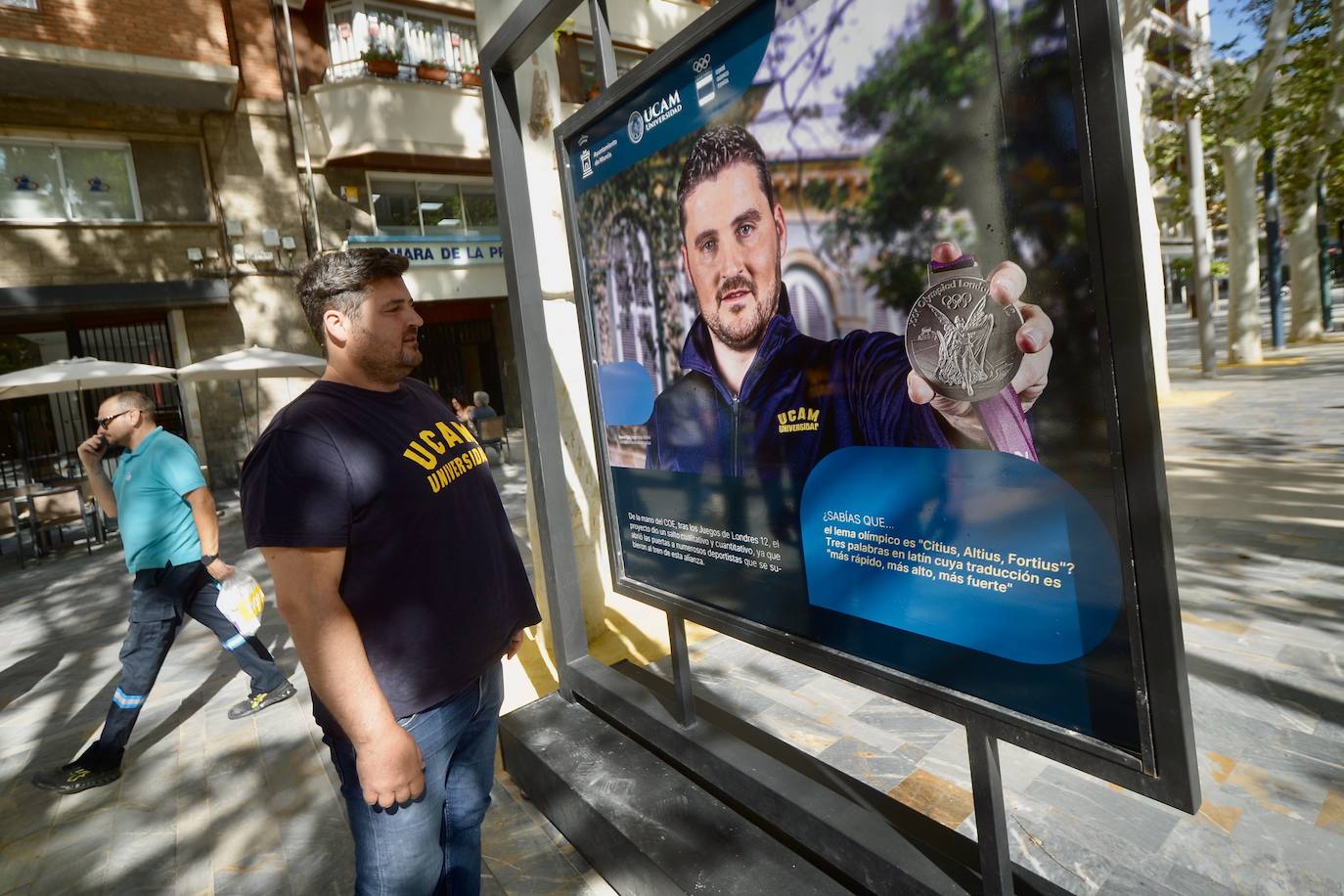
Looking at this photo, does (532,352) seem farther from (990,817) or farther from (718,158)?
(990,817)

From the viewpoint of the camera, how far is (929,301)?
157cm

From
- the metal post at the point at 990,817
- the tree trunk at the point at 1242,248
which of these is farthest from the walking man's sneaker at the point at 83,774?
the tree trunk at the point at 1242,248

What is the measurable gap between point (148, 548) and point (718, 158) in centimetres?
347

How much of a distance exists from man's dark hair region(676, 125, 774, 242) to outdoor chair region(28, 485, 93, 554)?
1026 cm

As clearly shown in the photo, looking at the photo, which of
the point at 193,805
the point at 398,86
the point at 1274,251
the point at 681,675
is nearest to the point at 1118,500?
the point at 681,675

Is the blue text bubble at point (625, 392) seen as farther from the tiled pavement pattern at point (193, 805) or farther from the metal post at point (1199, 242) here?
the metal post at point (1199, 242)

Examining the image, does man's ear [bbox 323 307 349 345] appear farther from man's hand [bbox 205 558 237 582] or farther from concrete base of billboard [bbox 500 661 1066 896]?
man's hand [bbox 205 558 237 582]

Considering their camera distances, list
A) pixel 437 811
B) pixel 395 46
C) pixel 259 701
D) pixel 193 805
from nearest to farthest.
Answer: pixel 437 811 < pixel 193 805 < pixel 259 701 < pixel 395 46

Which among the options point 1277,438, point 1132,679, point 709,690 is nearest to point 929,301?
point 1132,679

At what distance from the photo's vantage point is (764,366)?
2.08 m

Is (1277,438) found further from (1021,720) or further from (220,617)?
(220,617)

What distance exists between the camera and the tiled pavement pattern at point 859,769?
251cm

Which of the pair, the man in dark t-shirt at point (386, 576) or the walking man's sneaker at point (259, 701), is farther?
the walking man's sneaker at point (259, 701)

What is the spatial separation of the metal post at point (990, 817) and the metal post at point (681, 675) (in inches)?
44.8
